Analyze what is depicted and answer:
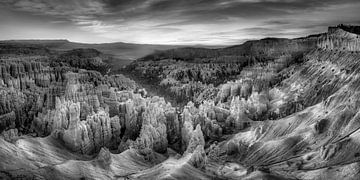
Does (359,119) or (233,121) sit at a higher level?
(359,119)

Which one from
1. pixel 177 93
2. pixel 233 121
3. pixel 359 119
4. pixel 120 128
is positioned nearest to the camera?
pixel 359 119

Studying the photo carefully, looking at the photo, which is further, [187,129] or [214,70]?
[214,70]

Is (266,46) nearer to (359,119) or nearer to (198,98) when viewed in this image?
(198,98)

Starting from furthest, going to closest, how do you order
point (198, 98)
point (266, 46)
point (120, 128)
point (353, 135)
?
point (266, 46) < point (198, 98) < point (120, 128) < point (353, 135)

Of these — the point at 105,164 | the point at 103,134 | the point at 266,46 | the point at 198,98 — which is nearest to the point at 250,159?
the point at 105,164

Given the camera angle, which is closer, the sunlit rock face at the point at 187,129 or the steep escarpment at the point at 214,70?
the sunlit rock face at the point at 187,129

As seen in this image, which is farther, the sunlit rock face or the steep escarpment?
the steep escarpment

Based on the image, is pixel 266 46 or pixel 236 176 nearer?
pixel 236 176

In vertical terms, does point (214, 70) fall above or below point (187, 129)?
above
